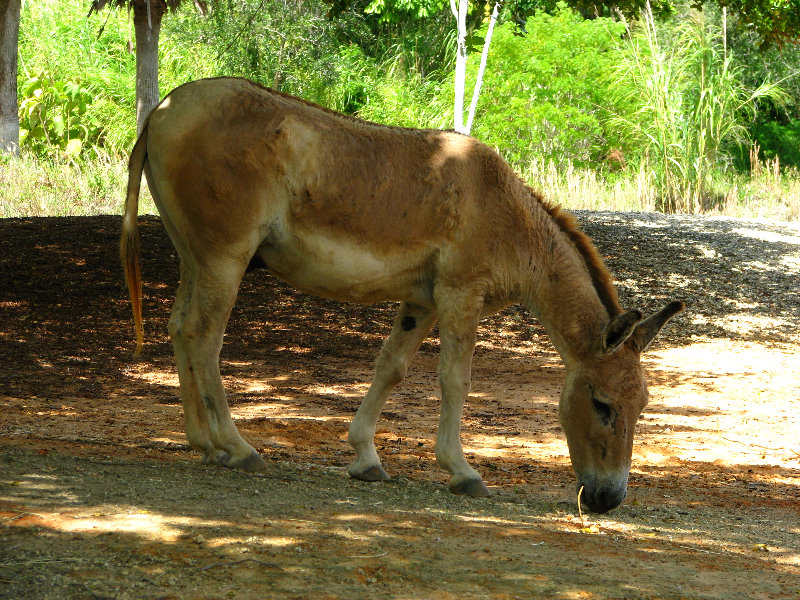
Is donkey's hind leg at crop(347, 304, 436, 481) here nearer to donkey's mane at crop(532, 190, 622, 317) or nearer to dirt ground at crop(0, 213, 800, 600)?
dirt ground at crop(0, 213, 800, 600)

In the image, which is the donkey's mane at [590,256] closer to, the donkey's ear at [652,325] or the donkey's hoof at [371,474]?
the donkey's ear at [652,325]

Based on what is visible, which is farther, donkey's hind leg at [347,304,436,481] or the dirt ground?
donkey's hind leg at [347,304,436,481]

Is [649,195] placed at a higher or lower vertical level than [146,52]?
lower

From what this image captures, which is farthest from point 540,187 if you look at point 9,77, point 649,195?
point 9,77

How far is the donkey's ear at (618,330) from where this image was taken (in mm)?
5180

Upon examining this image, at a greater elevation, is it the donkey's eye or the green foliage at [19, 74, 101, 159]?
the green foliage at [19, 74, 101, 159]

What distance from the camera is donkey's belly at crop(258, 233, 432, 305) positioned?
5301 mm

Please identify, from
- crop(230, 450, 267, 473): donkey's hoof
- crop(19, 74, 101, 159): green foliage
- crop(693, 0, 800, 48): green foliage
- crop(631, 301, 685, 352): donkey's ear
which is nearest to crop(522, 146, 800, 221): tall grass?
crop(693, 0, 800, 48): green foliage

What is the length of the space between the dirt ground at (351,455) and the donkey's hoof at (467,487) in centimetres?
14

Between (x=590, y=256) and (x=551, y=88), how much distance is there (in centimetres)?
2033

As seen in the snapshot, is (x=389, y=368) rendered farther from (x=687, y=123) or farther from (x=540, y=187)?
(x=687, y=123)

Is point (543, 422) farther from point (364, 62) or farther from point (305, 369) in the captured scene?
point (364, 62)

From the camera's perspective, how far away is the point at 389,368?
589 cm

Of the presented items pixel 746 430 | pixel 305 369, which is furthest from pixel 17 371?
pixel 746 430
